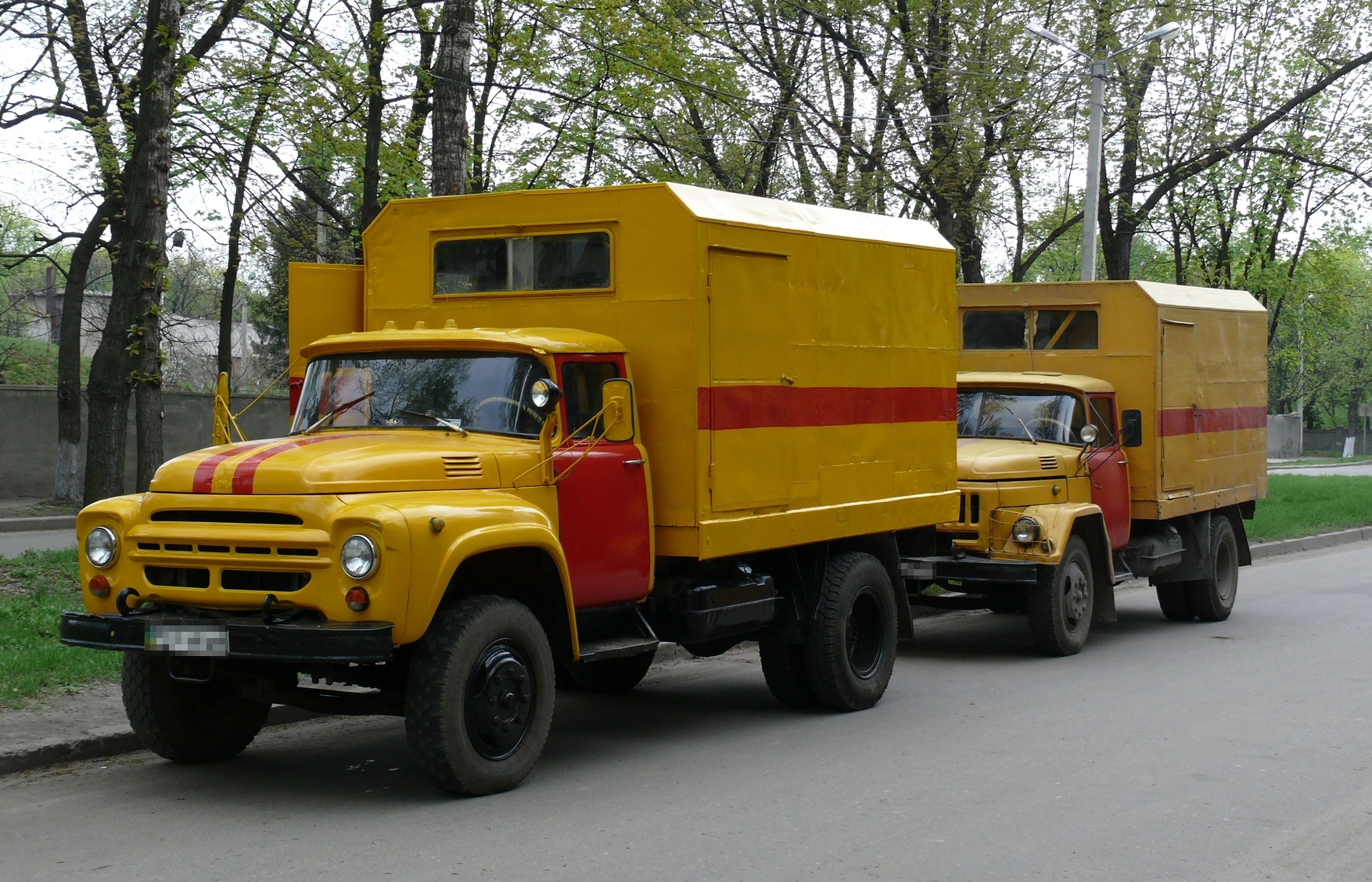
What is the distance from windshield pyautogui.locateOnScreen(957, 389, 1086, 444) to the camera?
13031 mm

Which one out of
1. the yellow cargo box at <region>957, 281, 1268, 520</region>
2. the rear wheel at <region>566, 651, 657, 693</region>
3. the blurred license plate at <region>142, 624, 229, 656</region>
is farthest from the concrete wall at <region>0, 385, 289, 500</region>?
the blurred license plate at <region>142, 624, 229, 656</region>

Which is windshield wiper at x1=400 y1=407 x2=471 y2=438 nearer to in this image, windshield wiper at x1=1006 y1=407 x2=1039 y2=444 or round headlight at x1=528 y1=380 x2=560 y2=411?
round headlight at x1=528 y1=380 x2=560 y2=411

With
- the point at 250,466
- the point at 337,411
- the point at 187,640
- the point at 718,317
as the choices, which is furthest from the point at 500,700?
the point at 718,317

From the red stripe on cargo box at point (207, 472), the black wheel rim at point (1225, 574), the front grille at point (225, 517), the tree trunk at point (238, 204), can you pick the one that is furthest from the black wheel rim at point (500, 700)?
the tree trunk at point (238, 204)

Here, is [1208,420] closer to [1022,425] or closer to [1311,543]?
[1022,425]

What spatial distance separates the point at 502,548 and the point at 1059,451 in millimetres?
6886

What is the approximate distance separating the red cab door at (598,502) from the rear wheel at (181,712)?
1.77 meters

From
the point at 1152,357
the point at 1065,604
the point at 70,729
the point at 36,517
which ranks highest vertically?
the point at 1152,357

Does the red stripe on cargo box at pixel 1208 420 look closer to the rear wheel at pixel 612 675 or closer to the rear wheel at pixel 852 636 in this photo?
the rear wheel at pixel 852 636

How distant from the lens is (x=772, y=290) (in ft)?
29.1

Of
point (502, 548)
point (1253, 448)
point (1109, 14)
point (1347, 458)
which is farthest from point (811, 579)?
point (1347, 458)

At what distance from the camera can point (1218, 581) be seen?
14.9 metres

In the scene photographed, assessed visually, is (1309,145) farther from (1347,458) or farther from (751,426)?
(1347,458)

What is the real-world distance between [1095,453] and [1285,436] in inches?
2533
